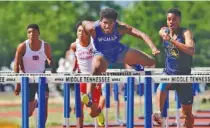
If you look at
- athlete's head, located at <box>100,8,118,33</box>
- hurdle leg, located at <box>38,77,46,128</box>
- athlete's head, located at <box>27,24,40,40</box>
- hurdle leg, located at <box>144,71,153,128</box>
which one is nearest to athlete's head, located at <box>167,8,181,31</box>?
athlete's head, located at <box>100,8,118,33</box>

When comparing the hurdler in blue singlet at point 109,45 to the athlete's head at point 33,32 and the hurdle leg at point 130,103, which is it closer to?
the athlete's head at point 33,32

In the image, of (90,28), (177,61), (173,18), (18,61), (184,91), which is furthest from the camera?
A: (18,61)

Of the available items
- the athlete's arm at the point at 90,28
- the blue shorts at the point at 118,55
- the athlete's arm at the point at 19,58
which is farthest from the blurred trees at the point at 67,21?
the athlete's arm at the point at 90,28

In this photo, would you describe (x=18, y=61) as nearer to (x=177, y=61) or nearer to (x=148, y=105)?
(x=177, y=61)

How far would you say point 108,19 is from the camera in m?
11.1

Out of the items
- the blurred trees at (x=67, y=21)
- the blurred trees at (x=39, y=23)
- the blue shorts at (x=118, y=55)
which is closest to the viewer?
the blue shorts at (x=118, y=55)

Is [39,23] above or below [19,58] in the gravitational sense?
above

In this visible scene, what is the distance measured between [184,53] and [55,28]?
1653 inches

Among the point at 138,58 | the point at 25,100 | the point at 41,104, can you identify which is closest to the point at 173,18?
the point at 138,58

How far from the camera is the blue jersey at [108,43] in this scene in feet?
36.8

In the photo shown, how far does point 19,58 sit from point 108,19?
72.5 inches

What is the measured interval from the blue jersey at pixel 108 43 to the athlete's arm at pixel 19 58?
144 centimetres

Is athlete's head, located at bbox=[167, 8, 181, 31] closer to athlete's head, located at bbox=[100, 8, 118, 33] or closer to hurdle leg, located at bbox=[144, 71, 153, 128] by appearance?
athlete's head, located at bbox=[100, 8, 118, 33]

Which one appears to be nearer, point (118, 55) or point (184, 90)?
point (184, 90)
